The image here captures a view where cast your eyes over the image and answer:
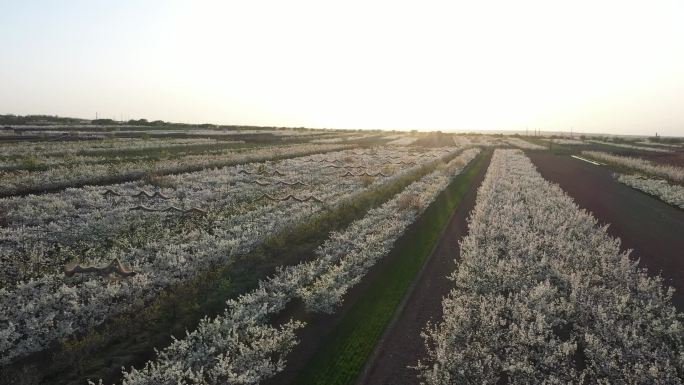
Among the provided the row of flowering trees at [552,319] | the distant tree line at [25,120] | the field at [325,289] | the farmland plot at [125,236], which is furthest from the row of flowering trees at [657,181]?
the distant tree line at [25,120]

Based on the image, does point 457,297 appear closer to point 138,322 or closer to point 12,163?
point 138,322

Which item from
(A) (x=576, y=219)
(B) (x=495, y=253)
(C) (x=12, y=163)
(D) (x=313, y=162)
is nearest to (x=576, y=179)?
(A) (x=576, y=219)

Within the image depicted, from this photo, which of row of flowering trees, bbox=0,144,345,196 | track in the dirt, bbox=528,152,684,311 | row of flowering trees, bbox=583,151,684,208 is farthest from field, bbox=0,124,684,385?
row of flowering trees, bbox=583,151,684,208

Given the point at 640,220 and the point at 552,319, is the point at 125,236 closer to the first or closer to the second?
the point at 552,319

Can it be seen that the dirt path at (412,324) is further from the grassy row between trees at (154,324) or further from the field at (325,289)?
the grassy row between trees at (154,324)

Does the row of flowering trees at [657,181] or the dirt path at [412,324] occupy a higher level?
the row of flowering trees at [657,181]

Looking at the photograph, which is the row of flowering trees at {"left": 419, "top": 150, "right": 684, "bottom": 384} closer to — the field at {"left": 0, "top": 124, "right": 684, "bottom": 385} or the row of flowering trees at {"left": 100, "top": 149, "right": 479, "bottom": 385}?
the field at {"left": 0, "top": 124, "right": 684, "bottom": 385}
